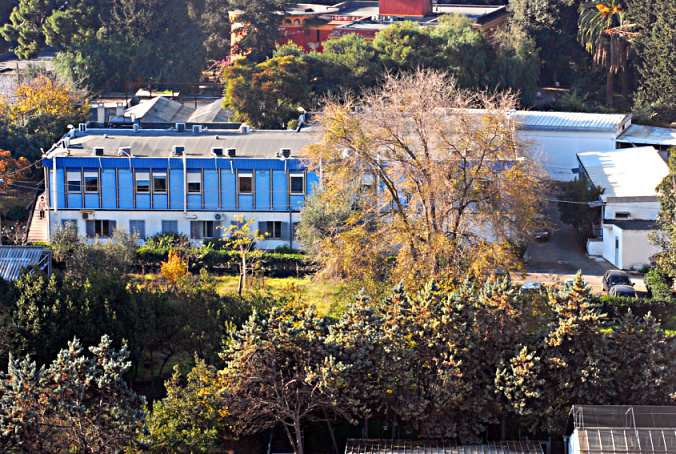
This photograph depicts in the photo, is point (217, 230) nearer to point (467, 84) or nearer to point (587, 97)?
point (467, 84)

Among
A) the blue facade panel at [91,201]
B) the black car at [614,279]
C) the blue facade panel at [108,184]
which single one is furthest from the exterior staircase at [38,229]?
the black car at [614,279]

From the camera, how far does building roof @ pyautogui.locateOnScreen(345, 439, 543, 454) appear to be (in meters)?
32.5

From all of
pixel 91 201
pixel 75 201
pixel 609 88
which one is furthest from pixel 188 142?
pixel 609 88

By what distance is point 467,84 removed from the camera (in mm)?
69688

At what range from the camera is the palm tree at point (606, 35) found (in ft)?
238

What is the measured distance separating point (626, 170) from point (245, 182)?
55.0 feet

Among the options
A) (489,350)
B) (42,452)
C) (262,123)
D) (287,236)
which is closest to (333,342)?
(489,350)

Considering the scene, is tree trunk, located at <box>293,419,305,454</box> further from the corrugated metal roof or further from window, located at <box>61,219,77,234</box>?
window, located at <box>61,219,77,234</box>

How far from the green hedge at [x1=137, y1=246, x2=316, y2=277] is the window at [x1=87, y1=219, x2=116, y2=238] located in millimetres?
3452

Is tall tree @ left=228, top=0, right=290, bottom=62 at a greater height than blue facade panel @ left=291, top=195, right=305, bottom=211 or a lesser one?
greater

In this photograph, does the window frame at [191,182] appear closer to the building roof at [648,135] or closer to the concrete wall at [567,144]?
the concrete wall at [567,144]

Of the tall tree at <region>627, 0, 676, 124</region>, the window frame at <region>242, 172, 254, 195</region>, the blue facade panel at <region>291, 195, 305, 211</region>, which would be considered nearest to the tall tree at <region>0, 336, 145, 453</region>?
the blue facade panel at <region>291, 195, 305, 211</region>

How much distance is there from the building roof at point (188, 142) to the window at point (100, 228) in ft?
9.70

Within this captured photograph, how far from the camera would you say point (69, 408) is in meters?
28.5
